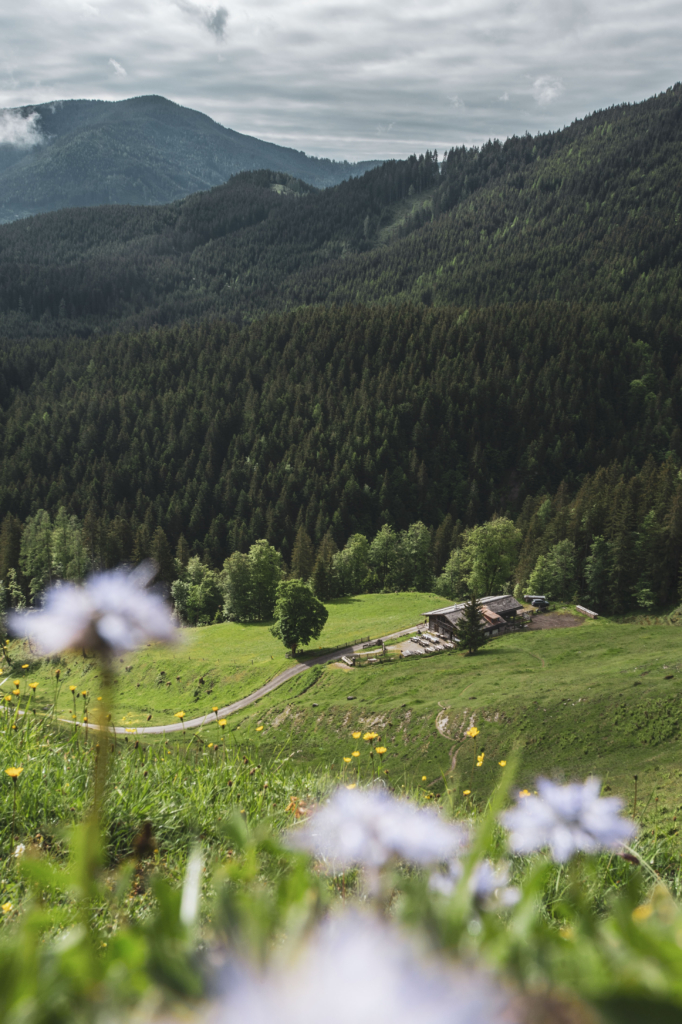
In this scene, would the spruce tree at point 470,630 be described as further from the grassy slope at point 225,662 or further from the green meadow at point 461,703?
the grassy slope at point 225,662

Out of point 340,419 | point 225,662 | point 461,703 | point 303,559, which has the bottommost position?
point 303,559

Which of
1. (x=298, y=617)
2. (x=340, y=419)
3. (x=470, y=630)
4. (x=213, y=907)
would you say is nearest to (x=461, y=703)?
(x=470, y=630)

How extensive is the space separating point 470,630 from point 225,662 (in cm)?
2798

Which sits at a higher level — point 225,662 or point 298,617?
point 298,617

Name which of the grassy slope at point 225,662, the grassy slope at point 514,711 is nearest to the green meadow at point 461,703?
the grassy slope at point 514,711

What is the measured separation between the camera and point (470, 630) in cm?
5488

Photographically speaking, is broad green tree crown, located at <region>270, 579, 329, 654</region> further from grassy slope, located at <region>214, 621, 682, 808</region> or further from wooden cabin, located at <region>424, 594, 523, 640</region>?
wooden cabin, located at <region>424, 594, 523, 640</region>

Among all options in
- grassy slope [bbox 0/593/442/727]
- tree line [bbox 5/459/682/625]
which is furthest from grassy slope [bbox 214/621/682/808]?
tree line [bbox 5/459/682/625]

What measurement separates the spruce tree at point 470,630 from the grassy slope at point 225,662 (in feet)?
55.2

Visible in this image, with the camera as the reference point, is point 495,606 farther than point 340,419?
No

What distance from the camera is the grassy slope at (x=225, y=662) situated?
53.3 m

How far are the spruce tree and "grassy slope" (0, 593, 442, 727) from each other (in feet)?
55.2

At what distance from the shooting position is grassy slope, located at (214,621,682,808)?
25.9m

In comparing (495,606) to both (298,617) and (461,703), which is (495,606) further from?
(461,703)
